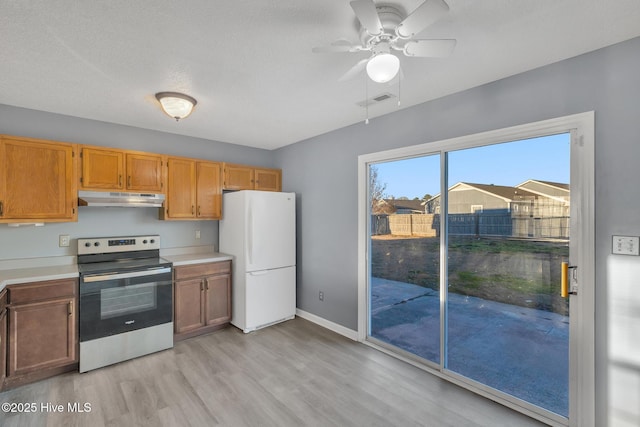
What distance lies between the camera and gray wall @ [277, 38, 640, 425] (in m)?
1.85

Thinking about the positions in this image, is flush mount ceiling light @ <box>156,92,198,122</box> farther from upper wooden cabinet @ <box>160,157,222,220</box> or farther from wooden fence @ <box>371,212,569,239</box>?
wooden fence @ <box>371,212,569,239</box>

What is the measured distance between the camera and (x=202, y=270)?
3600mm

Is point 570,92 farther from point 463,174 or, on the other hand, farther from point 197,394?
point 197,394

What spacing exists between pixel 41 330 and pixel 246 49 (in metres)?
2.93

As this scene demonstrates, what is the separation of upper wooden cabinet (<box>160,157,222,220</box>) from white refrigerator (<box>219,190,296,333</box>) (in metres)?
0.18

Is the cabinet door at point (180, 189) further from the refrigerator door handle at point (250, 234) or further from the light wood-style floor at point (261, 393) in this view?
the light wood-style floor at point (261, 393)

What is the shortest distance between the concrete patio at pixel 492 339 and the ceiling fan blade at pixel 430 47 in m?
2.01

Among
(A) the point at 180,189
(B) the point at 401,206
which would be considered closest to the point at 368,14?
(B) the point at 401,206

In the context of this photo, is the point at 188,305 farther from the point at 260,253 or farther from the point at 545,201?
the point at 545,201

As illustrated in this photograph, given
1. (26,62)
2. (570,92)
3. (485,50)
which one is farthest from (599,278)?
(26,62)

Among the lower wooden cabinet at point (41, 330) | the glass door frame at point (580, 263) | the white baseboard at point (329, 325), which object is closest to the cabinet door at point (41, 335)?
the lower wooden cabinet at point (41, 330)

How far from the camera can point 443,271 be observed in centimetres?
275

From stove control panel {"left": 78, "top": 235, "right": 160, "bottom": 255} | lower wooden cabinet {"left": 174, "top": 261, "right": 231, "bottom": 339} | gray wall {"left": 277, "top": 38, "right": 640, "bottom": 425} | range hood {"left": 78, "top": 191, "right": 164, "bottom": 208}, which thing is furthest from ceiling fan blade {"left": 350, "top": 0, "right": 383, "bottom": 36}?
stove control panel {"left": 78, "top": 235, "right": 160, "bottom": 255}

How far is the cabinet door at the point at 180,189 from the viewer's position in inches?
140
